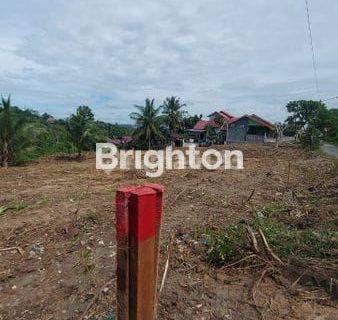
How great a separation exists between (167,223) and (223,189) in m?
3.36

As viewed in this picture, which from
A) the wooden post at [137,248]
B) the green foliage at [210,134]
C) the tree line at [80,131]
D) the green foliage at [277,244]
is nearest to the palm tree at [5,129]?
the tree line at [80,131]

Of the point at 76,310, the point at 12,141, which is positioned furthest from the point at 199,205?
the point at 12,141

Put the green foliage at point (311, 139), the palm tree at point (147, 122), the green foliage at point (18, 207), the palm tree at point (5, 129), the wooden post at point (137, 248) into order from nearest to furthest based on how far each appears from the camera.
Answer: the wooden post at point (137, 248), the green foliage at point (18, 207), the palm tree at point (5, 129), the green foliage at point (311, 139), the palm tree at point (147, 122)

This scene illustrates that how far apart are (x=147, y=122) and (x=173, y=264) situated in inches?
1102

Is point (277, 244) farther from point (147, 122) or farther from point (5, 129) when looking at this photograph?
point (147, 122)

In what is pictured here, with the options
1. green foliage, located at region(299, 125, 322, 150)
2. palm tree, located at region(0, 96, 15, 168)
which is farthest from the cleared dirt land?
green foliage, located at region(299, 125, 322, 150)

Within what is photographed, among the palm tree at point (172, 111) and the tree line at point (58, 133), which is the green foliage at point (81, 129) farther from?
the palm tree at point (172, 111)

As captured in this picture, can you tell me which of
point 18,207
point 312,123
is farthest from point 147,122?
point 18,207

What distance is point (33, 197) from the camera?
8.00 metres

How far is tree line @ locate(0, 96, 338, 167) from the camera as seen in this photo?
17.0m

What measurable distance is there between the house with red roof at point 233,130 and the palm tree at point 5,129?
2607cm

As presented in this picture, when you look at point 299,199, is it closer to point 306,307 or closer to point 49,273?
point 306,307

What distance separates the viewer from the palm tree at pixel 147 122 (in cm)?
3136

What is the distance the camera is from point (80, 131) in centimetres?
2114
